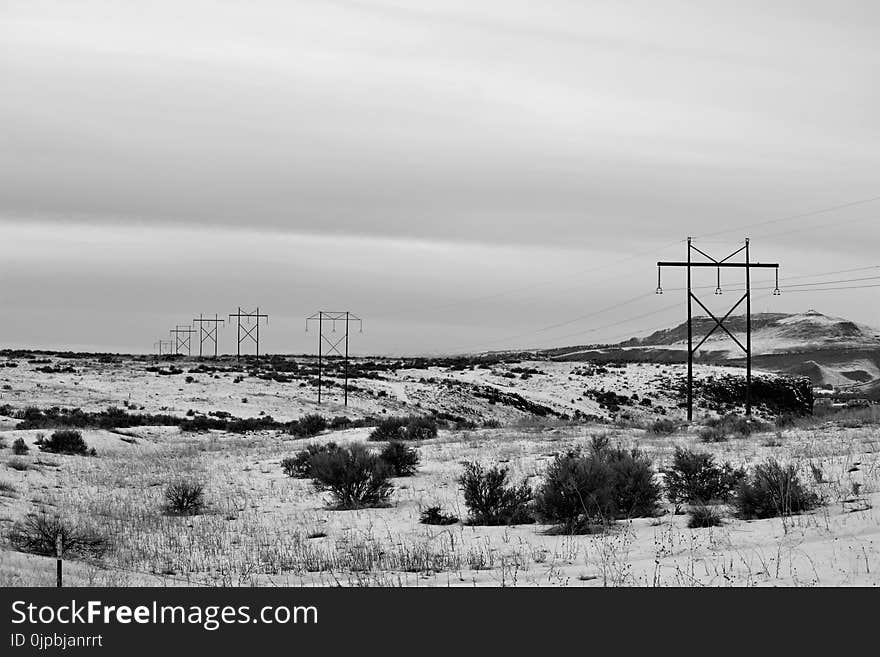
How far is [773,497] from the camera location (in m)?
15.0

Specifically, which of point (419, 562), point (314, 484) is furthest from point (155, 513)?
point (419, 562)

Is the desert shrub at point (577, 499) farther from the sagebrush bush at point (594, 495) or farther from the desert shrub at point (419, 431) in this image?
the desert shrub at point (419, 431)

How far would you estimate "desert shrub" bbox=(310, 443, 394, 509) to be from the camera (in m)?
20.9

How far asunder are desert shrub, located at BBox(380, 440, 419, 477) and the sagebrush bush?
8.51 metres

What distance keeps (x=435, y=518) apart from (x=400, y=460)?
805 cm

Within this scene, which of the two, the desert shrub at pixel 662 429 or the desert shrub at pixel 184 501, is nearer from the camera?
the desert shrub at pixel 184 501

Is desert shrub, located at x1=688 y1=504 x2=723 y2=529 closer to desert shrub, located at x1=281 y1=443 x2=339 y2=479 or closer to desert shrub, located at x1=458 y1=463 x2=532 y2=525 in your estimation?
desert shrub, located at x1=458 y1=463 x2=532 y2=525

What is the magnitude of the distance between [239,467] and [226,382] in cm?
5156

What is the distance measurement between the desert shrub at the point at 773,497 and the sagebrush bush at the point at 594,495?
5.93 feet

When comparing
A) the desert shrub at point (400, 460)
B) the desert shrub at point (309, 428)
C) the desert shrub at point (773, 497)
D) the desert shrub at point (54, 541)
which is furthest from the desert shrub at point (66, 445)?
the desert shrub at point (773, 497)

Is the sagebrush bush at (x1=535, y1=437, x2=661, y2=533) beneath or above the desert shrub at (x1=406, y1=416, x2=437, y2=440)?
above

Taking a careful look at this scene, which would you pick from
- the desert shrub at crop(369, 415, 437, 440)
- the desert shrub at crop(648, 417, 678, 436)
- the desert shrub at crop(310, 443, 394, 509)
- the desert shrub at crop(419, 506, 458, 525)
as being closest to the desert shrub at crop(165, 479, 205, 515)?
the desert shrub at crop(310, 443, 394, 509)

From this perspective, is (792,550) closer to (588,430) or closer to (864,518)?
(864,518)

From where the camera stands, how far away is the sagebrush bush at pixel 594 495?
16.0 meters
